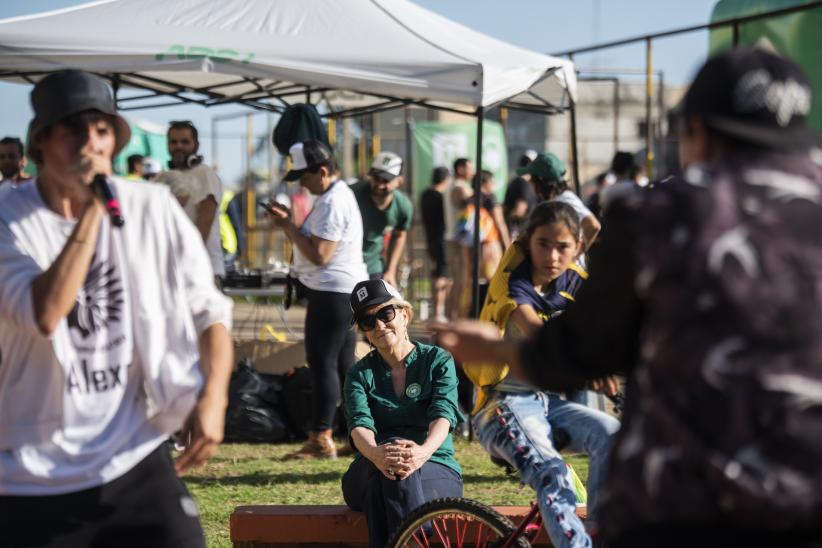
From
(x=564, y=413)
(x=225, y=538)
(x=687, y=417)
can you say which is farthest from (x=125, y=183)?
(x=225, y=538)

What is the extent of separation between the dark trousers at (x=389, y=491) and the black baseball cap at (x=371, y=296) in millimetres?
679

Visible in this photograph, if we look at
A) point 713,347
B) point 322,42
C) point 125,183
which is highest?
point 322,42

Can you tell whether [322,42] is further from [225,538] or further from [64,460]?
[64,460]

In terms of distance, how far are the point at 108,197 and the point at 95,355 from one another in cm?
38

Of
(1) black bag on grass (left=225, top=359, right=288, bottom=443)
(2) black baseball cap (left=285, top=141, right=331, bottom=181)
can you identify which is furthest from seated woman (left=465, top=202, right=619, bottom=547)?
(1) black bag on grass (left=225, top=359, right=288, bottom=443)

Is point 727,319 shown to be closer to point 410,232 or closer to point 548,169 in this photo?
point 548,169

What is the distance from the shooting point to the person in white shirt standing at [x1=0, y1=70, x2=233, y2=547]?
2.73 m

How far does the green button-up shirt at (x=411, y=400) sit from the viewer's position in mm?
4875

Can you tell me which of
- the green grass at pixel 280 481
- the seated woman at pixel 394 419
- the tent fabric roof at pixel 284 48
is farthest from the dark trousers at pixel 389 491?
the tent fabric roof at pixel 284 48

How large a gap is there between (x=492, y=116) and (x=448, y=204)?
269 inches

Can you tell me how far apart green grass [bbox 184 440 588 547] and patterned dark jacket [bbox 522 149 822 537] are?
4095 mm

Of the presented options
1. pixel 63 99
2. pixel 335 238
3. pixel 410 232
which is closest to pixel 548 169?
pixel 335 238

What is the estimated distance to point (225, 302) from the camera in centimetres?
297

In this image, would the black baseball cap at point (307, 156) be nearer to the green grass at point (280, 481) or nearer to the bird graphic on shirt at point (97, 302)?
the green grass at point (280, 481)
